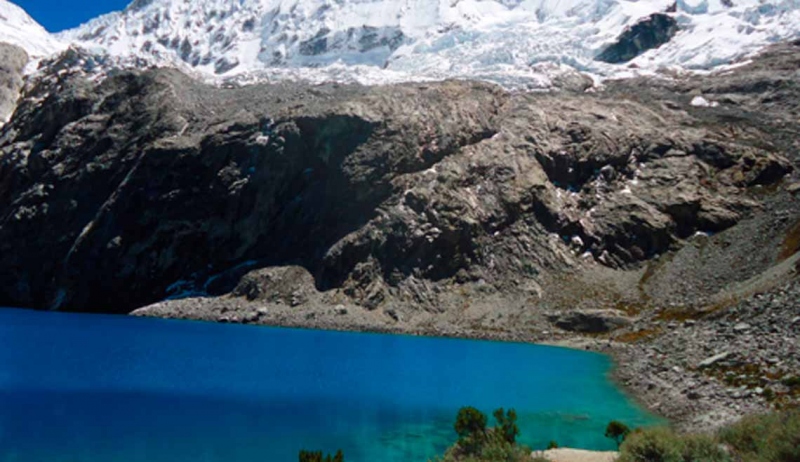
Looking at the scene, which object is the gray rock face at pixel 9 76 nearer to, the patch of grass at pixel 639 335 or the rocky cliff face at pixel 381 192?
the rocky cliff face at pixel 381 192

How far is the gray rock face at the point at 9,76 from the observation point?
15812 centimetres

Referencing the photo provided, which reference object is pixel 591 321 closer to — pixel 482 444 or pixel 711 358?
pixel 711 358

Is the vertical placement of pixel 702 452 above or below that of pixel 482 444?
above

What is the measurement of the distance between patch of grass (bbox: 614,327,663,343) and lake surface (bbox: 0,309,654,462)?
25.5 feet

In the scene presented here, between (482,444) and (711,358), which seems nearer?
(482,444)

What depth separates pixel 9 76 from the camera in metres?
165

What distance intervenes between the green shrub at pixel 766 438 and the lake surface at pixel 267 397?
9.16 meters

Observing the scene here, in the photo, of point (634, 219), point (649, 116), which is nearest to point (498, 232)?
point (634, 219)

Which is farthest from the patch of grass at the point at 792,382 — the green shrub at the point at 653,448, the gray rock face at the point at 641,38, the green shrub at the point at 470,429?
the gray rock face at the point at 641,38

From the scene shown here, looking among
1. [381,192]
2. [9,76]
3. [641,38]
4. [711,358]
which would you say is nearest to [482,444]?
[711,358]

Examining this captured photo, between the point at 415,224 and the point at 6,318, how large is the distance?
57.4 meters

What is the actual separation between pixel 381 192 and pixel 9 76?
128 meters

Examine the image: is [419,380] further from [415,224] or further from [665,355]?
[415,224]

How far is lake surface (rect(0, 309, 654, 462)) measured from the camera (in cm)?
2459
